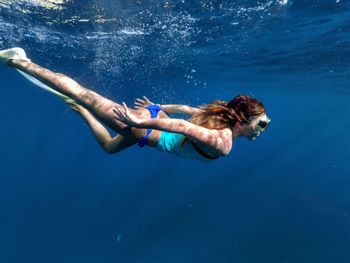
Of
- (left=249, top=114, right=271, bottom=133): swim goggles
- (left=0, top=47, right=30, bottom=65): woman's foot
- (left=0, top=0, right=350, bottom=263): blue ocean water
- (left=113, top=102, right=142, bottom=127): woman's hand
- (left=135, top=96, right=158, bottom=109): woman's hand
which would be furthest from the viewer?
(left=0, top=0, right=350, bottom=263): blue ocean water

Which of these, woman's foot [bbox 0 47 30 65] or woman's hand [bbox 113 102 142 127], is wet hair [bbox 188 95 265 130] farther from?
woman's foot [bbox 0 47 30 65]

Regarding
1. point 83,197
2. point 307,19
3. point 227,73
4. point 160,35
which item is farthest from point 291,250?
point 83,197

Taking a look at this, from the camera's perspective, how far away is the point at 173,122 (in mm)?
4430

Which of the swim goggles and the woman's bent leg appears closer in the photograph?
the swim goggles

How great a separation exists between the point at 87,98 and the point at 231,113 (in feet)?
7.58

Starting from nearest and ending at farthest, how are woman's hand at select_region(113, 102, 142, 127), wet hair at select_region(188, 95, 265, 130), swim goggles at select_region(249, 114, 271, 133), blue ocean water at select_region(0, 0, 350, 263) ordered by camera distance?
woman's hand at select_region(113, 102, 142, 127) → wet hair at select_region(188, 95, 265, 130) → swim goggles at select_region(249, 114, 271, 133) → blue ocean water at select_region(0, 0, 350, 263)

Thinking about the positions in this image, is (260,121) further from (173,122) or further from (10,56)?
(10,56)

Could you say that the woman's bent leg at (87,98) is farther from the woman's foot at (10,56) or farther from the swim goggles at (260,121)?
the swim goggles at (260,121)

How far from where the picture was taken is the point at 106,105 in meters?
5.54

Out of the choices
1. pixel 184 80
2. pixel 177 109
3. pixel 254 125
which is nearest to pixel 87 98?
pixel 177 109

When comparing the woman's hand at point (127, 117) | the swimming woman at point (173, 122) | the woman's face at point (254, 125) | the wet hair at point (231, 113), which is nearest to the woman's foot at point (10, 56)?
the swimming woman at point (173, 122)

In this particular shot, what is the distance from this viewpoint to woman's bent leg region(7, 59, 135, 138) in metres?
5.55

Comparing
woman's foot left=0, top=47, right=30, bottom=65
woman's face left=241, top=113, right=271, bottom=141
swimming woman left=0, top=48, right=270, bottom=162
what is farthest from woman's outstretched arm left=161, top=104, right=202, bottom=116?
woman's foot left=0, top=47, right=30, bottom=65

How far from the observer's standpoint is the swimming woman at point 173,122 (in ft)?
14.8
